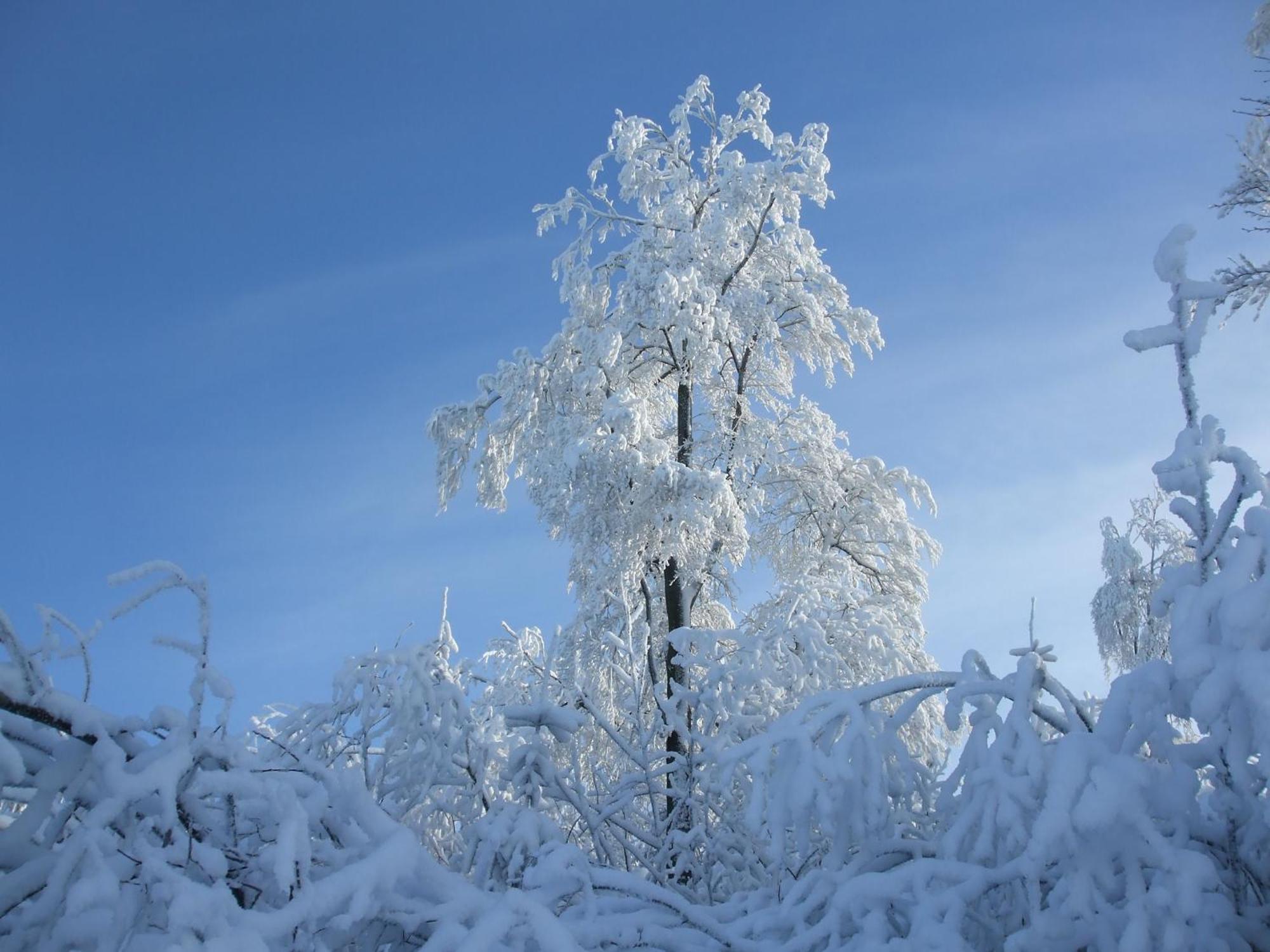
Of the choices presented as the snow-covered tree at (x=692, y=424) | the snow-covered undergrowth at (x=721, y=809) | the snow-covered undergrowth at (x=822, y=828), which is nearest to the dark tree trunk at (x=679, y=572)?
the snow-covered tree at (x=692, y=424)

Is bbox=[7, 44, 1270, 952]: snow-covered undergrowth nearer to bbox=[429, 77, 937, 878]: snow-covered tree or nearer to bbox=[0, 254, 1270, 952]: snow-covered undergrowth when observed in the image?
bbox=[0, 254, 1270, 952]: snow-covered undergrowth

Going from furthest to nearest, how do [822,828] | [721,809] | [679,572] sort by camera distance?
[679,572]
[721,809]
[822,828]

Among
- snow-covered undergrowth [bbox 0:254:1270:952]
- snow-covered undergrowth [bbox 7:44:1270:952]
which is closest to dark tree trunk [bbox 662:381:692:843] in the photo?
snow-covered undergrowth [bbox 7:44:1270:952]

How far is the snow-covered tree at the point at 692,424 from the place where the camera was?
1011cm

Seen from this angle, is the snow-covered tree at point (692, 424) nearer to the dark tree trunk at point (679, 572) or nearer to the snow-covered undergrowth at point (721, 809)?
the dark tree trunk at point (679, 572)

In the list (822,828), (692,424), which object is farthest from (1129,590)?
(822,828)

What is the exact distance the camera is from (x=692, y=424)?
11781mm

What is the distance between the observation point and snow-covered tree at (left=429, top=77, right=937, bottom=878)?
10.1m

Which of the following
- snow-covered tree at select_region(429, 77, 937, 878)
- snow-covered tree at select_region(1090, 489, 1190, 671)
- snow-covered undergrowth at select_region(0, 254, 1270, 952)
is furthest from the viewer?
snow-covered tree at select_region(1090, 489, 1190, 671)

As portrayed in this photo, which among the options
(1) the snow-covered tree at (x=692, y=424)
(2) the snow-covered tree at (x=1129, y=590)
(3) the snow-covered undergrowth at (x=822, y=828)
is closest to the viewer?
(3) the snow-covered undergrowth at (x=822, y=828)

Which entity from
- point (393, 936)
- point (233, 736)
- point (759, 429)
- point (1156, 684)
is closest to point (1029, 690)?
point (1156, 684)

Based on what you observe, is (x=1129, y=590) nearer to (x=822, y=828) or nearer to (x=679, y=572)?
(x=679, y=572)

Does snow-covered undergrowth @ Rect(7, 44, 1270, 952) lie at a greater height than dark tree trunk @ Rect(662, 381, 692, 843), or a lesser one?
lesser

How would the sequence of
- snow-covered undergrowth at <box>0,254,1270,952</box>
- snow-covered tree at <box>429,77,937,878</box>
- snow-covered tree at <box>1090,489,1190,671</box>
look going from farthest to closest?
snow-covered tree at <box>1090,489,1190,671</box>
snow-covered tree at <box>429,77,937,878</box>
snow-covered undergrowth at <box>0,254,1270,952</box>
